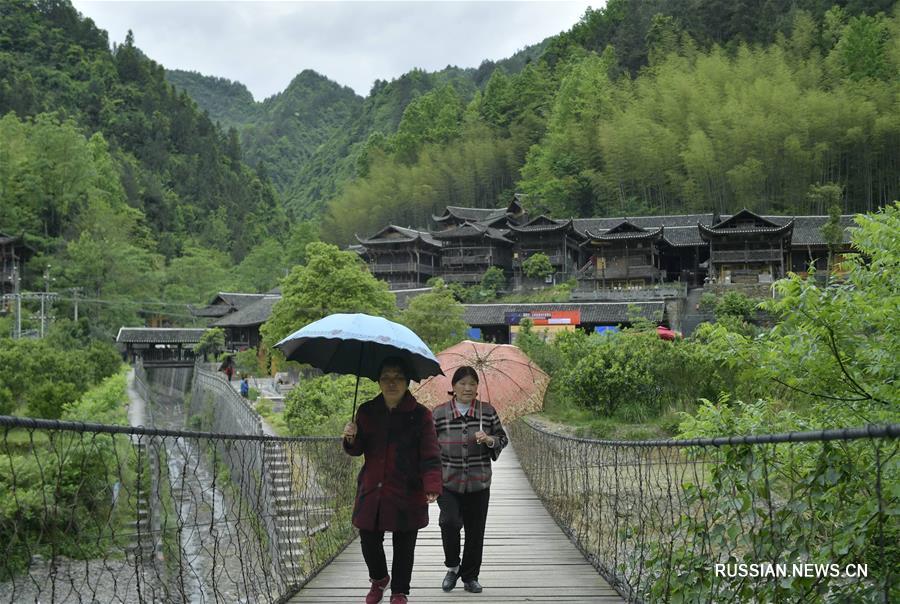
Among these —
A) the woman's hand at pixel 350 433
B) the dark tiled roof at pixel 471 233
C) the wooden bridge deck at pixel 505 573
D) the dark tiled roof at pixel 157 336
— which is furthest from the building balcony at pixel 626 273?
the woman's hand at pixel 350 433

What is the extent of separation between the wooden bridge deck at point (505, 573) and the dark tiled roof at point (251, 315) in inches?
1245

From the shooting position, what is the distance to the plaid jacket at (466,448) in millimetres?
4566

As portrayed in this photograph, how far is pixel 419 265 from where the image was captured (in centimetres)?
4331

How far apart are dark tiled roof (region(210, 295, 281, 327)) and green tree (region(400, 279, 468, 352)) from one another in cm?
1349

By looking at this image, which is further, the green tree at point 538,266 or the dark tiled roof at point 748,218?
the green tree at point 538,266

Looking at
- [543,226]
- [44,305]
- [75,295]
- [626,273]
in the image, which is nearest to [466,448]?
[626,273]

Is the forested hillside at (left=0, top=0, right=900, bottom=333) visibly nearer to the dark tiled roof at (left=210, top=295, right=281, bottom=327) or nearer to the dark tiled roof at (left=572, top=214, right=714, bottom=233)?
the dark tiled roof at (left=572, top=214, right=714, bottom=233)

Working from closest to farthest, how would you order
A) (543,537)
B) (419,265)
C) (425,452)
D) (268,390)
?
1. (425,452)
2. (543,537)
3. (268,390)
4. (419,265)

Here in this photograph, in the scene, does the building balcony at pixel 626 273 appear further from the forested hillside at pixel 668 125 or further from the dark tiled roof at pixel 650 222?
the forested hillside at pixel 668 125

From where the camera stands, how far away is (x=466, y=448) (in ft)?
15.0

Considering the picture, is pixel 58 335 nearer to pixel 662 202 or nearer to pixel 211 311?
pixel 211 311

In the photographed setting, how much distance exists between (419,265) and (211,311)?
448 inches

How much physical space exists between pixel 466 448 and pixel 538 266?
116ft

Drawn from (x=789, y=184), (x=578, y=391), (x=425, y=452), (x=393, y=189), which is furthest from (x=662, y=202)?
(x=425, y=452)
